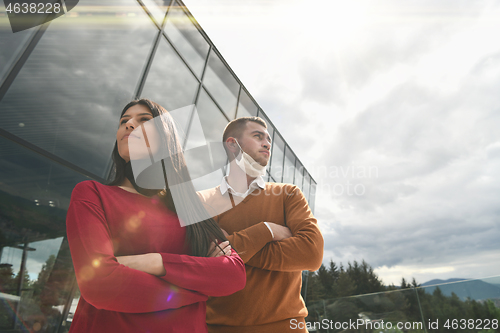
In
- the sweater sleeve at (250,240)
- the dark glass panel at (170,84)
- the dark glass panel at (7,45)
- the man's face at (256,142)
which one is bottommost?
the sweater sleeve at (250,240)

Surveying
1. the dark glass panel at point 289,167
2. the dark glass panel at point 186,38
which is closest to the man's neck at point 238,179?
the dark glass panel at point 186,38

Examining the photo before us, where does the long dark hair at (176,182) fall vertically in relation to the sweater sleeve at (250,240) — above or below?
above

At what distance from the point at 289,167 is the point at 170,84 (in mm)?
7391

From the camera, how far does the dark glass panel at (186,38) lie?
16.8 ft

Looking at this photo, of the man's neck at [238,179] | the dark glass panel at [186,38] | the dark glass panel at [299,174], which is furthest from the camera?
the dark glass panel at [299,174]

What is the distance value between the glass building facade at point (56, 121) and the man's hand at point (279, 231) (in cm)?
142

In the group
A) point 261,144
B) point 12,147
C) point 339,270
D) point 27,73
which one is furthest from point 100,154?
point 339,270

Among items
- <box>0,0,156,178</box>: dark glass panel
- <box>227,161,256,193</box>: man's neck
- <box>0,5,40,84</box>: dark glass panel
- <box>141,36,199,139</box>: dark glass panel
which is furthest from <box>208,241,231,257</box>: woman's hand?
<box>141,36,199,139</box>: dark glass panel

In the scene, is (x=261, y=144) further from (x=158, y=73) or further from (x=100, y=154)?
(x=158, y=73)

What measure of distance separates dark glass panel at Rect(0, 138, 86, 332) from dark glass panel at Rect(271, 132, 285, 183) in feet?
23.0

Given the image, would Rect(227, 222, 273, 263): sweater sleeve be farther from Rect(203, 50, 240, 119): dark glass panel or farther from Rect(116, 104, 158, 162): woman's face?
Rect(203, 50, 240, 119): dark glass panel

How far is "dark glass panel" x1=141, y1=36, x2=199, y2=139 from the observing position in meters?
4.36

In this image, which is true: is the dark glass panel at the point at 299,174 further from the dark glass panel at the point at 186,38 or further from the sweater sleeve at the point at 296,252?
the sweater sleeve at the point at 296,252

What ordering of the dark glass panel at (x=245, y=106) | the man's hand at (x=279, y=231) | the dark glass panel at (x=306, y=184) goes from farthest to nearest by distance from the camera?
the dark glass panel at (x=306, y=184), the dark glass panel at (x=245, y=106), the man's hand at (x=279, y=231)
